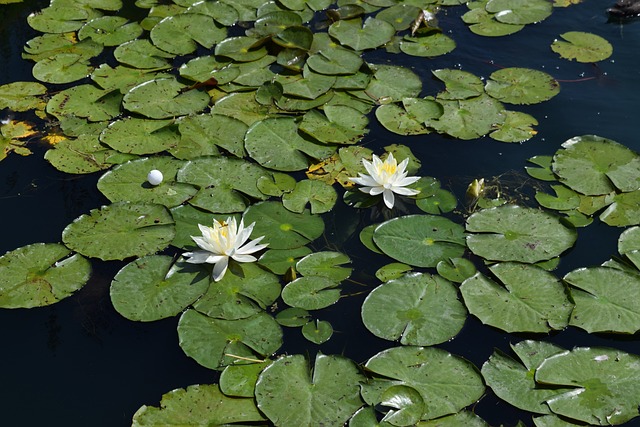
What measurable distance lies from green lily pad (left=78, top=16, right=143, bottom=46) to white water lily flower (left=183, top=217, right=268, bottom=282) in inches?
103

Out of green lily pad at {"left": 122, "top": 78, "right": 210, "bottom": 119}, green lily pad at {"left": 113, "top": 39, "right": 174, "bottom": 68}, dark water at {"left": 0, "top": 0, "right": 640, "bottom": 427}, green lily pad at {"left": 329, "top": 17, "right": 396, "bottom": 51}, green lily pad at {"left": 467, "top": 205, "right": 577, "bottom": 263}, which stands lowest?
dark water at {"left": 0, "top": 0, "right": 640, "bottom": 427}

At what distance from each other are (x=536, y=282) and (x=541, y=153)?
1318mm

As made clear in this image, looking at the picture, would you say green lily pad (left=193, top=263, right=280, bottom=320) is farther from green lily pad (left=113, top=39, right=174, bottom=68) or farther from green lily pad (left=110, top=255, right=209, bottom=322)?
green lily pad (left=113, top=39, right=174, bottom=68)

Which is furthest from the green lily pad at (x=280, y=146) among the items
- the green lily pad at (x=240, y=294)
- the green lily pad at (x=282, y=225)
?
the green lily pad at (x=240, y=294)

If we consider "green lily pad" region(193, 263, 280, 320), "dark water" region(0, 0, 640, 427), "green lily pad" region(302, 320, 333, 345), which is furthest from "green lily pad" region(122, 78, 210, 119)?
"green lily pad" region(302, 320, 333, 345)

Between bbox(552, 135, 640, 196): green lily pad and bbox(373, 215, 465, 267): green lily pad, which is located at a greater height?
bbox(552, 135, 640, 196): green lily pad

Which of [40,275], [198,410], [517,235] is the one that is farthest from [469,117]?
[40,275]

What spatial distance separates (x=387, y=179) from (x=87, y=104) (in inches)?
89.5

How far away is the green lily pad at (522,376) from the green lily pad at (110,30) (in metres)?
3.96

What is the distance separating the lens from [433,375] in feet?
10.4

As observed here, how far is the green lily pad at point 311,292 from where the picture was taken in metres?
3.52

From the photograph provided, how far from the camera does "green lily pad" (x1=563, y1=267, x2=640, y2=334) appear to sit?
340 cm

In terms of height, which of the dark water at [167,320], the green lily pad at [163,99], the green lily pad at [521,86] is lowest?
the dark water at [167,320]

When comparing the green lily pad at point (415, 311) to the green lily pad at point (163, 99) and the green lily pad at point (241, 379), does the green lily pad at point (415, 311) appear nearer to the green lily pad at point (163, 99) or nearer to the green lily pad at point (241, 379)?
the green lily pad at point (241, 379)
